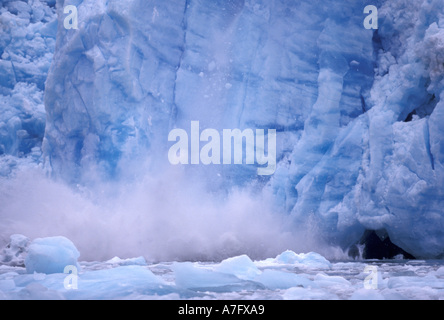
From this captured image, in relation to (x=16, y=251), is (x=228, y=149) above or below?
above

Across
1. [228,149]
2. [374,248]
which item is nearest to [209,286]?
[228,149]

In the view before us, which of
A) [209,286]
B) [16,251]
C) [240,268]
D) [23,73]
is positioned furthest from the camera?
[23,73]

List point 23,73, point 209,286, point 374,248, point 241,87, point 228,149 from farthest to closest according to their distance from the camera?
point 23,73 < point 241,87 < point 228,149 < point 374,248 < point 209,286

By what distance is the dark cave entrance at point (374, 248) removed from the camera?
9.38m

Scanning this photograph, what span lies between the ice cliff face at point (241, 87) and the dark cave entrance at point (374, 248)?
328 millimetres

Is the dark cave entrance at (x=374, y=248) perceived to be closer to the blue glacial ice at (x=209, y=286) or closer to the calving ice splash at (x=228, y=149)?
the calving ice splash at (x=228, y=149)

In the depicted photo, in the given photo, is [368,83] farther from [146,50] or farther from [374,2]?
[146,50]

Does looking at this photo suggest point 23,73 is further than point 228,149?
Yes

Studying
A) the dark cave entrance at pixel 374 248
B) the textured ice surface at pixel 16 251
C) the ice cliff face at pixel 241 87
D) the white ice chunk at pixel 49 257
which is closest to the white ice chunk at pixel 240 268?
the white ice chunk at pixel 49 257

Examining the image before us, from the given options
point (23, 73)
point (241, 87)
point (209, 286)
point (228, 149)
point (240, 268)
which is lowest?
point (209, 286)

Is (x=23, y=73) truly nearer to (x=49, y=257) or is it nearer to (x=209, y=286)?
(x=49, y=257)

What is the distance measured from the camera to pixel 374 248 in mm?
9602

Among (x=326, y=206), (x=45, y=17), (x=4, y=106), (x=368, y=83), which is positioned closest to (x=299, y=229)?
(x=326, y=206)

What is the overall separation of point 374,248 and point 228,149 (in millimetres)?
3420
